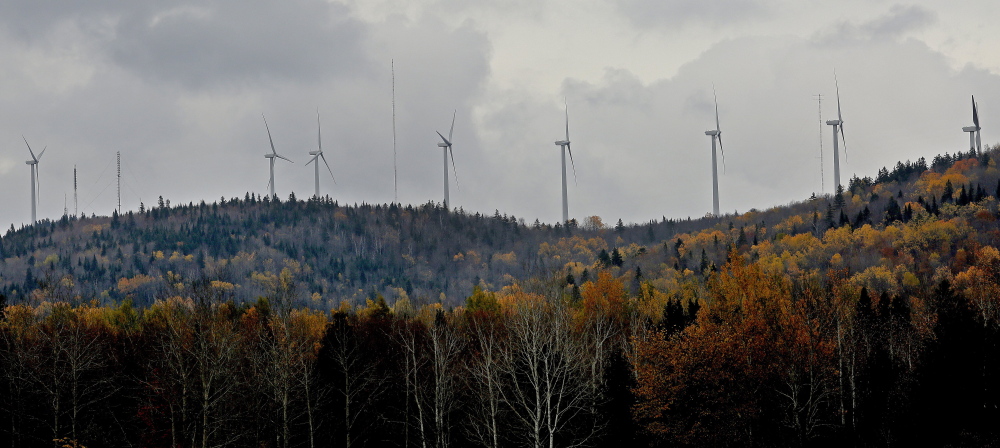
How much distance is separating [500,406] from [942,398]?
1000 inches

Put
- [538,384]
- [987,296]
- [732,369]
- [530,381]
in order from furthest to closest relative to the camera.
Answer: [987,296] → [732,369] → [530,381] → [538,384]

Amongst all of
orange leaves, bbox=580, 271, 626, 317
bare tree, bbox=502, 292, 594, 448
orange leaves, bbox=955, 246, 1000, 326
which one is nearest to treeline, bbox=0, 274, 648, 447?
bare tree, bbox=502, 292, 594, 448

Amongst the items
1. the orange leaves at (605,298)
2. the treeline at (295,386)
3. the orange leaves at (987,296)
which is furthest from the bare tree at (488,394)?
the orange leaves at (987,296)

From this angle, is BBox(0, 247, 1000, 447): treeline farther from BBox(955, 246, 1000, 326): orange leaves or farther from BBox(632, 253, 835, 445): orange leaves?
BBox(955, 246, 1000, 326): orange leaves

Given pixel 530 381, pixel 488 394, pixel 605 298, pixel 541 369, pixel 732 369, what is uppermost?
pixel 605 298

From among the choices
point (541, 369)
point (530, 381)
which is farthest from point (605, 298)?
point (530, 381)

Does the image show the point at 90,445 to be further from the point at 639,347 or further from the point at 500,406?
the point at 639,347

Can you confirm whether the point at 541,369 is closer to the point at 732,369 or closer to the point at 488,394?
the point at 488,394

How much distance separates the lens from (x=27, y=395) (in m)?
63.4

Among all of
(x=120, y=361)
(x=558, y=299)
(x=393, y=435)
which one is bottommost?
(x=393, y=435)

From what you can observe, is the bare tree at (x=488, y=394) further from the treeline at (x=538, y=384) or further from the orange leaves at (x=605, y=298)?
the orange leaves at (x=605, y=298)

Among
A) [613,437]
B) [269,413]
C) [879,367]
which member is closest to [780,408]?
[879,367]

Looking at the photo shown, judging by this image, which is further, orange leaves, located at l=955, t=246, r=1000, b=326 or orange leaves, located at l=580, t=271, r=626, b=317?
orange leaves, located at l=580, t=271, r=626, b=317

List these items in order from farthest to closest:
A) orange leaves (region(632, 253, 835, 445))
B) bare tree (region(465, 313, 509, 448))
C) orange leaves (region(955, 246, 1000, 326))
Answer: orange leaves (region(955, 246, 1000, 326))
orange leaves (region(632, 253, 835, 445))
bare tree (region(465, 313, 509, 448))
